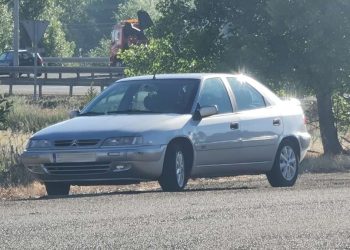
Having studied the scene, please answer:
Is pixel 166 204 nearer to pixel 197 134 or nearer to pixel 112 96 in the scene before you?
pixel 197 134

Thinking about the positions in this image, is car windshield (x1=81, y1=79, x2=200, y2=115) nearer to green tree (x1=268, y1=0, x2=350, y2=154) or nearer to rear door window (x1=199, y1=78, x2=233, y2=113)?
rear door window (x1=199, y1=78, x2=233, y2=113)

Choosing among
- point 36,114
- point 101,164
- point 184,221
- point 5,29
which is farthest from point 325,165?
point 5,29

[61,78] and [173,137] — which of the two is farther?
[61,78]

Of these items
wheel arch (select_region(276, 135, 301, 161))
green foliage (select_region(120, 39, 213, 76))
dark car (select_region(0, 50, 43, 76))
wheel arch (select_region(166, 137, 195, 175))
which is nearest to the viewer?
wheel arch (select_region(166, 137, 195, 175))

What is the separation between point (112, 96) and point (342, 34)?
8.19 meters

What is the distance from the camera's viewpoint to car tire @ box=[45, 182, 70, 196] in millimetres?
14612

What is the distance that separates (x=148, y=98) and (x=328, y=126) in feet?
32.1

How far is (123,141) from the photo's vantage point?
13961 millimetres

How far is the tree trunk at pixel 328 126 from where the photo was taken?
2417 centimetres

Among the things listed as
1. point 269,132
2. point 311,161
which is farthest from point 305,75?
point 269,132

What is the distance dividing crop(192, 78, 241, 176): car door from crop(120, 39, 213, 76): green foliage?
922 centimetres

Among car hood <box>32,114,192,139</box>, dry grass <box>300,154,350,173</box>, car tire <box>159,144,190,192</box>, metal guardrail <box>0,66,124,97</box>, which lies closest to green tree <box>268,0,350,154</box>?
dry grass <box>300,154,350,173</box>

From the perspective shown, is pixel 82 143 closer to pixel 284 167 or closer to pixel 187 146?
pixel 187 146

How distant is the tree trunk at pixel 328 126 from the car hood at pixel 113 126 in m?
9.89
